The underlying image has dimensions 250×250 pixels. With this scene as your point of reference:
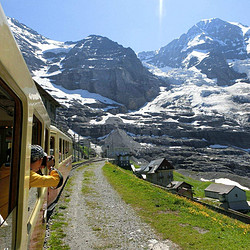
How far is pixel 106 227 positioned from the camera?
7637 mm

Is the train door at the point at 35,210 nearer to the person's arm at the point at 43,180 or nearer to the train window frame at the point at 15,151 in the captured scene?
the person's arm at the point at 43,180

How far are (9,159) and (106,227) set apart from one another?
6.74 metres

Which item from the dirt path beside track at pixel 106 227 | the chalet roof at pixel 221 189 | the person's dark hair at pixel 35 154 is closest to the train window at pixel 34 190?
the person's dark hair at pixel 35 154

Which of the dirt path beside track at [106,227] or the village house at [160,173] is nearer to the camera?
the dirt path beside track at [106,227]

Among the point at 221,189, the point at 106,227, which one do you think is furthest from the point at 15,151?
the point at 221,189

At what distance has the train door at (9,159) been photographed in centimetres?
170

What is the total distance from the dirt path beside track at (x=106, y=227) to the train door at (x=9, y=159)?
5136 mm

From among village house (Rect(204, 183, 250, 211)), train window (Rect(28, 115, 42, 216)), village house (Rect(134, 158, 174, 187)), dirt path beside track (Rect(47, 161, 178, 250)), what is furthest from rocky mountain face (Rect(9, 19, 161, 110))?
train window (Rect(28, 115, 42, 216))

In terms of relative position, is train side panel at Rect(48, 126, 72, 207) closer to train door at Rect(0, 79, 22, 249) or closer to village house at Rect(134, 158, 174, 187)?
train door at Rect(0, 79, 22, 249)

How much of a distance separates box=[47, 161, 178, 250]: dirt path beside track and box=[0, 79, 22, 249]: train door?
5136 millimetres

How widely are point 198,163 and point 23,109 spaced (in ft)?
262

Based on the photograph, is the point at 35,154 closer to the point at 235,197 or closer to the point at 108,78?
the point at 235,197

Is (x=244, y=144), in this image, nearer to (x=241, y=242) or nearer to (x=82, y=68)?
(x=241, y=242)

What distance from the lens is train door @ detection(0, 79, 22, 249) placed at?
1.70m
